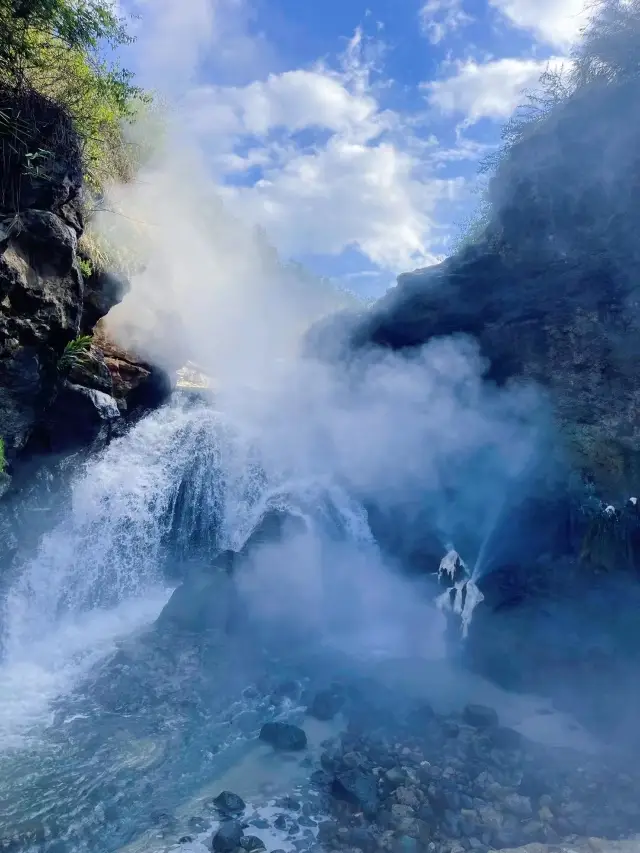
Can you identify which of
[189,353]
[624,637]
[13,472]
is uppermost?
[189,353]

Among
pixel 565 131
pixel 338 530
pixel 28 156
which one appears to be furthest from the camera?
pixel 565 131

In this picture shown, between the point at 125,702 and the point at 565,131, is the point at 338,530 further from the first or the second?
the point at 565,131

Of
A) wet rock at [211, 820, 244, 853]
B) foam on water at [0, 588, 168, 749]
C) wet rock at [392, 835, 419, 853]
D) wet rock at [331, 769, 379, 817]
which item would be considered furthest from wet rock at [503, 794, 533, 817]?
foam on water at [0, 588, 168, 749]

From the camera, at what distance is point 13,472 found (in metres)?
10.3

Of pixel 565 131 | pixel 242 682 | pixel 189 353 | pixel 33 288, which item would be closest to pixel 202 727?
pixel 242 682

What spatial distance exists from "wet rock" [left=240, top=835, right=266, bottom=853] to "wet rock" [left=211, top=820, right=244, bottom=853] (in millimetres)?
49

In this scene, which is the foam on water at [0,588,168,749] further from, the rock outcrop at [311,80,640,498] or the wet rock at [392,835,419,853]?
the rock outcrop at [311,80,640,498]

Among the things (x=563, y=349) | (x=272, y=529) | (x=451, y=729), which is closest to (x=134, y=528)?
(x=272, y=529)

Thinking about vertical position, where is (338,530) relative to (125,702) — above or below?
above

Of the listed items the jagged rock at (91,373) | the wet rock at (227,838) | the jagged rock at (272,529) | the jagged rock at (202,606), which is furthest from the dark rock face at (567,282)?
the wet rock at (227,838)

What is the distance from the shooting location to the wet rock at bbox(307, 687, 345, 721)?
27.0ft

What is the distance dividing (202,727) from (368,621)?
4.15 m

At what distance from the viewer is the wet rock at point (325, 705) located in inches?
324

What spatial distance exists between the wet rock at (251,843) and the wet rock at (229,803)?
52 cm
